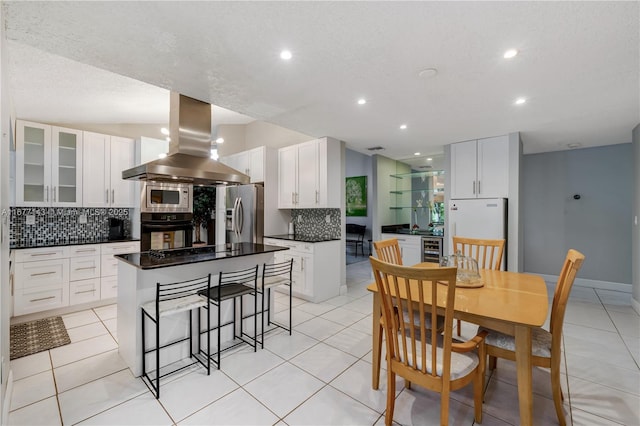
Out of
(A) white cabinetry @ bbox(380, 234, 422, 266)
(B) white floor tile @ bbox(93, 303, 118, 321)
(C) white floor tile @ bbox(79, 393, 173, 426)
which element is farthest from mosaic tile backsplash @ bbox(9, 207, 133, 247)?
(A) white cabinetry @ bbox(380, 234, 422, 266)

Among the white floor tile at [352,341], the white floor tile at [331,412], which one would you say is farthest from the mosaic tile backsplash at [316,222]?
the white floor tile at [331,412]

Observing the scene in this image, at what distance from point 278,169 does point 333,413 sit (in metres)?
3.82

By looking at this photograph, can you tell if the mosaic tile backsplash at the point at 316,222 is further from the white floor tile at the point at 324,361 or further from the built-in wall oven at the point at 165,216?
the white floor tile at the point at 324,361

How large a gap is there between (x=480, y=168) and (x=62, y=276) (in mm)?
5912

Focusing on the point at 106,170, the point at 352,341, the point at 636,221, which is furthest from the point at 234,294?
the point at 636,221

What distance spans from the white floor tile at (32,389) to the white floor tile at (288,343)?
1645mm

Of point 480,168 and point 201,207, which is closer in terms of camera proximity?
point 480,168

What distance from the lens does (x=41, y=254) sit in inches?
132

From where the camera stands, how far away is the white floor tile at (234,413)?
178 centimetres

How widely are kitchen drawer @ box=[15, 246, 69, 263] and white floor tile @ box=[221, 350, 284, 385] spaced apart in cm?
271

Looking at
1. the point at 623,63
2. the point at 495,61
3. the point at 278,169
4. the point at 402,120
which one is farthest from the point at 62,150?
the point at 623,63

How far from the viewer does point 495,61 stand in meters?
2.08

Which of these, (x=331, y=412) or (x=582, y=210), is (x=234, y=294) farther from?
(x=582, y=210)

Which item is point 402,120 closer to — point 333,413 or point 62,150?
point 333,413
